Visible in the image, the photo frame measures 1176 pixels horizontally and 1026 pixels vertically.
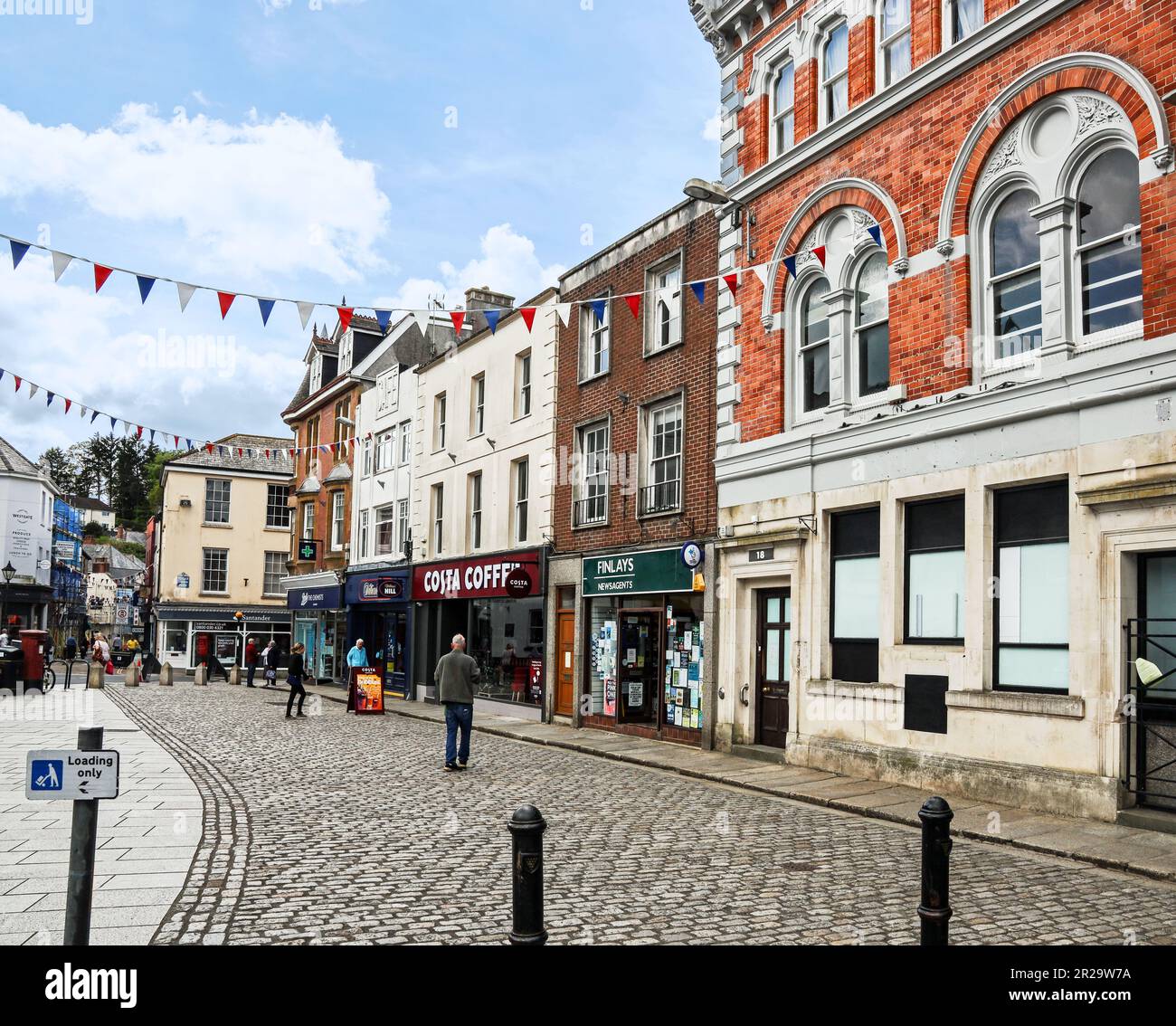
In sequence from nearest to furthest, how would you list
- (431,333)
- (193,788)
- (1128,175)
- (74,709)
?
(1128,175), (193,788), (74,709), (431,333)

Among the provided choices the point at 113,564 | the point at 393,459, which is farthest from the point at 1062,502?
the point at 113,564

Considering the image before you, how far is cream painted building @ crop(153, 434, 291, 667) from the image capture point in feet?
167

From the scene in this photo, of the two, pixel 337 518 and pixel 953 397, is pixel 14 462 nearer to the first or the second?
pixel 337 518

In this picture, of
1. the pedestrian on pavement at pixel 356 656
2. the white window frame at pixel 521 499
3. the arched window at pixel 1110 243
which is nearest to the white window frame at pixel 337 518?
the pedestrian on pavement at pixel 356 656

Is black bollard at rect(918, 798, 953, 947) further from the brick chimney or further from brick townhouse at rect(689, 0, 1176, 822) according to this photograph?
the brick chimney

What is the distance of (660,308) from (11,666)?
19.9 m

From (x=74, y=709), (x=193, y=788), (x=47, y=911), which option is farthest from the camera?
(x=74, y=709)

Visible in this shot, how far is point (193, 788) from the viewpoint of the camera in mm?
12211

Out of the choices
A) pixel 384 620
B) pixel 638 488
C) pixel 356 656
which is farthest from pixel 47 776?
Answer: pixel 384 620

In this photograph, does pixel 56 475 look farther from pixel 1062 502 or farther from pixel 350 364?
pixel 1062 502

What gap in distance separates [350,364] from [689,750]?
1031 inches

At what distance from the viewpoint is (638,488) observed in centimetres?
2038

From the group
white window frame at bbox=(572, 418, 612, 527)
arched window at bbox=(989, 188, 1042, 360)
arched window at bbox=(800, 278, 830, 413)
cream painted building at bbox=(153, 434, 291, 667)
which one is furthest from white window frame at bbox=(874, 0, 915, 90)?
cream painted building at bbox=(153, 434, 291, 667)
